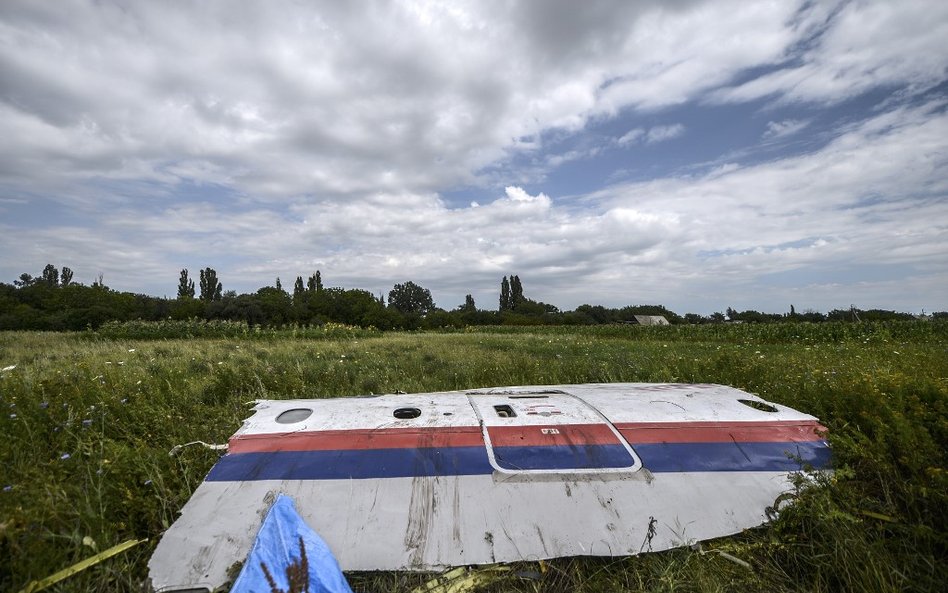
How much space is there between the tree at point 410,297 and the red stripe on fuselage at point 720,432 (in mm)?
83718

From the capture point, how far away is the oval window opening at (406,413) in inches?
137

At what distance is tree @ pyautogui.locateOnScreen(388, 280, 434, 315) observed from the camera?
87250mm

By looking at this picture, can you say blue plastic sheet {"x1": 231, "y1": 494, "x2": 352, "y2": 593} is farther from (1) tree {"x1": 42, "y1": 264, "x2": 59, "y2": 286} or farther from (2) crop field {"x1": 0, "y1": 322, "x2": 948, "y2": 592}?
(1) tree {"x1": 42, "y1": 264, "x2": 59, "y2": 286}

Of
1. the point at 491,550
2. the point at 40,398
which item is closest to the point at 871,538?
the point at 491,550

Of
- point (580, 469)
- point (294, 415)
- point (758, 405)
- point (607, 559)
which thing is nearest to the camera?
point (607, 559)

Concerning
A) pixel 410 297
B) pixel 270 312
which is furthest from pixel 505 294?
pixel 270 312

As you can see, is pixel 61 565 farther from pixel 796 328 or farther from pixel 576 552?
pixel 796 328

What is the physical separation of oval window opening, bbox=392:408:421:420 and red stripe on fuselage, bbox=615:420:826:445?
5.07 feet

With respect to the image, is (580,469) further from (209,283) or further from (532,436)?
(209,283)

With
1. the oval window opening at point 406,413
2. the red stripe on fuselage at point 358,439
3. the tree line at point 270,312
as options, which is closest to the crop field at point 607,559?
the red stripe on fuselage at point 358,439

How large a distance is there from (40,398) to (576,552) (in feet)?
16.0

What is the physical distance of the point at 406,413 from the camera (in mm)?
3537

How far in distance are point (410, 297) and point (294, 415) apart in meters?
85.2

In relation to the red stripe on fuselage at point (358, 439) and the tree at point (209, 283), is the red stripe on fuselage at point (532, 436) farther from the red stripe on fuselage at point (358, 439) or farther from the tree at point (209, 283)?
the tree at point (209, 283)
